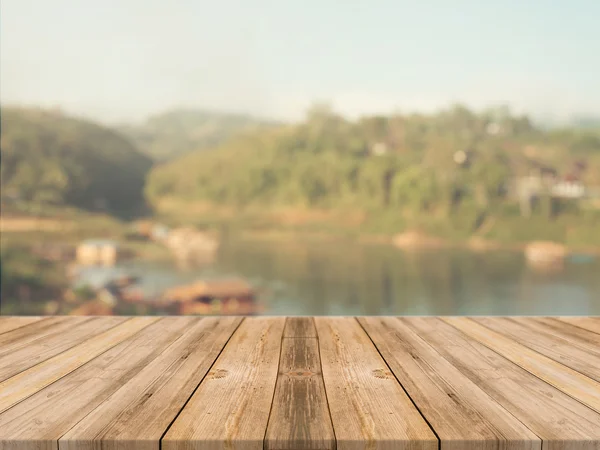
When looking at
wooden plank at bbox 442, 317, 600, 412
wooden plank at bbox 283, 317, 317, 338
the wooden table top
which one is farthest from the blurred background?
wooden plank at bbox 442, 317, 600, 412

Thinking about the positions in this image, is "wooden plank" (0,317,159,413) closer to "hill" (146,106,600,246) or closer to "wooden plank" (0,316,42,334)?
"wooden plank" (0,316,42,334)

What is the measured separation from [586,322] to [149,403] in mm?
1617

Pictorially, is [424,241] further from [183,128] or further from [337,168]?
[183,128]

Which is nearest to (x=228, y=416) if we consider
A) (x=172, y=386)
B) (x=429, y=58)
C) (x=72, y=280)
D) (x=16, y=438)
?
(x=172, y=386)

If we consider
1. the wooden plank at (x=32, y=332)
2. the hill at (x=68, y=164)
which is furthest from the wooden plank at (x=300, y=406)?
the hill at (x=68, y=164)

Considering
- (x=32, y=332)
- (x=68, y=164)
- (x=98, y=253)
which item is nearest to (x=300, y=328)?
(x=32, y=332)

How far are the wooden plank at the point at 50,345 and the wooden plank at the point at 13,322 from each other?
0.55 feet

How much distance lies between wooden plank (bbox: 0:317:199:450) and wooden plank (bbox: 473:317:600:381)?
106 centimetres

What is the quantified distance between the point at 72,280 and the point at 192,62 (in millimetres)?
1622

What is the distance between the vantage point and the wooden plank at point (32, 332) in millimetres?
1579

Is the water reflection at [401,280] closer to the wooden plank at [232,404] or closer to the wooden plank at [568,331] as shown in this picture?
the wooden plank at [568,331]

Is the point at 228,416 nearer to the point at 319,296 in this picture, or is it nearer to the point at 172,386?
the point at 172,386

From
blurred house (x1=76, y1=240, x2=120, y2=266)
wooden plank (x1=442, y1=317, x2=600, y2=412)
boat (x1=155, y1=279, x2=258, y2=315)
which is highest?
blurred house (x1=76, y1=240, x2=120, y2=266)

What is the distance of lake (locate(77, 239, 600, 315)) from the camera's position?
11.3 ft
